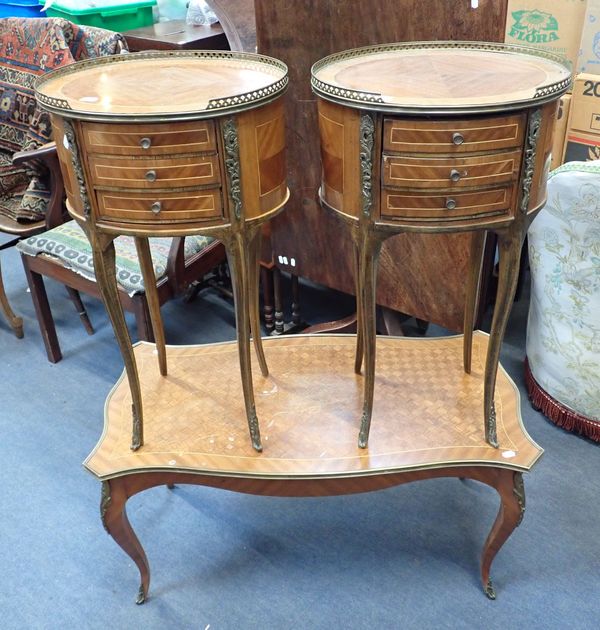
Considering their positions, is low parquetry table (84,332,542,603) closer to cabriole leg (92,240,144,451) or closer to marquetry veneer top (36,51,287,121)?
cabriole leg (92,240,144,451)

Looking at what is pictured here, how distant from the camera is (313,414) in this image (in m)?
1.48

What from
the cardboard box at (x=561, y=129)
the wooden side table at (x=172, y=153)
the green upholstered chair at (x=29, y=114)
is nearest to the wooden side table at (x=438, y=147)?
the wooden side table at (x=172, y=153)

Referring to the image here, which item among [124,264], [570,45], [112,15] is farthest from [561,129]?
[112,15]

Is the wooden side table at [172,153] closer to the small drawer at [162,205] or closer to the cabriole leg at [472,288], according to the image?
the small drawer at [162,205]

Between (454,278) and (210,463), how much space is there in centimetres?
88

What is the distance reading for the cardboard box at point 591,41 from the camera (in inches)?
84.5

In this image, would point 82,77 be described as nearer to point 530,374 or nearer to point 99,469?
point 99,469

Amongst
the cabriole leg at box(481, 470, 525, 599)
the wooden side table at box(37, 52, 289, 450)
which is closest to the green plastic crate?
the wooden side table at box(37, 52, 289, 450)

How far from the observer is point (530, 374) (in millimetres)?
1996

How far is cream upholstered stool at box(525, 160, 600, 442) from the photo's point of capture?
161 cm

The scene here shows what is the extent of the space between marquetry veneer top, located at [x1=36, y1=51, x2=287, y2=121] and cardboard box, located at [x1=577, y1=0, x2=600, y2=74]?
55.0 inches

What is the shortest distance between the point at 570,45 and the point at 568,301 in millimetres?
850

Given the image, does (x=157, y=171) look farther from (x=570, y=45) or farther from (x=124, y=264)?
(x=570, y=45)

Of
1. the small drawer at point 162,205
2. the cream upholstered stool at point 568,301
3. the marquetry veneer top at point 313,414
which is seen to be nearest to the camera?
the small drawer at point 162,205
